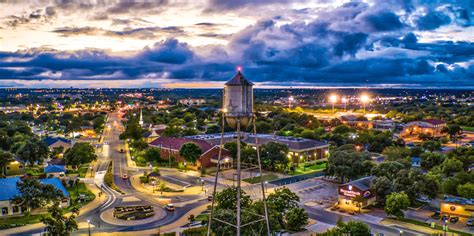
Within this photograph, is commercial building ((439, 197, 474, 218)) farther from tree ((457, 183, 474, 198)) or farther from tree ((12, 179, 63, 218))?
tree ((12, 179, 63, 218))

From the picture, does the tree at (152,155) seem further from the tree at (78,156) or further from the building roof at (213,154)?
the building roof at (213,154)

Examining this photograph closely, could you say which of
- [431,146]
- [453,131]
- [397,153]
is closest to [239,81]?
[397,153]

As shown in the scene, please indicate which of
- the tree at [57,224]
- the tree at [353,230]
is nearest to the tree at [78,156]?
the tree at [57,224]

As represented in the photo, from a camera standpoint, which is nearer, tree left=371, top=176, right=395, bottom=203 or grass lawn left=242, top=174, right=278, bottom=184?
tree left=371, top=176, right=395, bottom=203

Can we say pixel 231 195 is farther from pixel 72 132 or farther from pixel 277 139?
pixel 72 132

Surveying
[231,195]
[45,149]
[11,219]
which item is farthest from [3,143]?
[231,195]

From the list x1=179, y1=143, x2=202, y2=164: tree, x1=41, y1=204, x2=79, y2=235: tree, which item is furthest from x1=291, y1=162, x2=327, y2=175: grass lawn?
x1=41, y1=204, x2=79, y2=235: tree

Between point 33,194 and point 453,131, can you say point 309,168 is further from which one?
point 453,131
